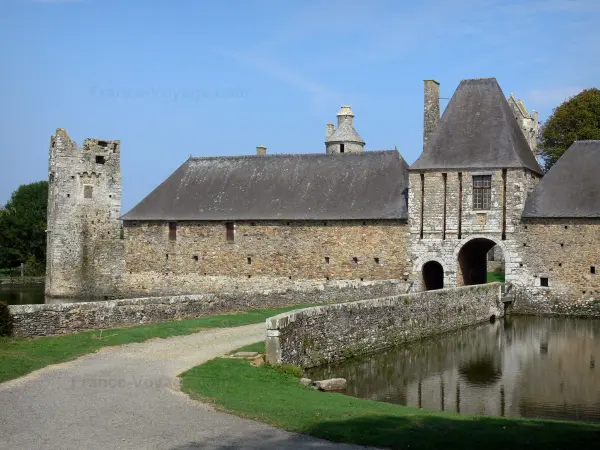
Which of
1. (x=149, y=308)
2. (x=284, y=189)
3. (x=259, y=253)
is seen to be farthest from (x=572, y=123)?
(x=149, y=308)

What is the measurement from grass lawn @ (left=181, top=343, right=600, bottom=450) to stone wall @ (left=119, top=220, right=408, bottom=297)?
1899cm

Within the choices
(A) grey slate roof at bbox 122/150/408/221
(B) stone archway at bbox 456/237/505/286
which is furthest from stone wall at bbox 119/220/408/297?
(B) stone archway at bbox 456/237/505/286

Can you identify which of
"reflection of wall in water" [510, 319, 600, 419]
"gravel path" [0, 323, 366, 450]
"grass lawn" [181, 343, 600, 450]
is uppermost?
"gravel path" [0, 323, 366, 450]

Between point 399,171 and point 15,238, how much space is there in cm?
3188

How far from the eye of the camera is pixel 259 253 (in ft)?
110

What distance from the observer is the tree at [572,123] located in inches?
1601

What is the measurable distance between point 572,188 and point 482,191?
3.15 m

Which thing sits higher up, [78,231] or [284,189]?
[284,189]

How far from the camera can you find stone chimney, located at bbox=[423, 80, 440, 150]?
33312 millimetres

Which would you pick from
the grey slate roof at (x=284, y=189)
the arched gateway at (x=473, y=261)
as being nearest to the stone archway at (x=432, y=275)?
the arched gateway at (x=473, y=261)

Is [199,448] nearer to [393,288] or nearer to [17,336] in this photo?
[17,336]

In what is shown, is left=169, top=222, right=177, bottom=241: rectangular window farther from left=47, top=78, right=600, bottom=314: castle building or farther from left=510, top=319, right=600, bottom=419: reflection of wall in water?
left=510, top=319, right=600, bottom=419: reflection of wall in water

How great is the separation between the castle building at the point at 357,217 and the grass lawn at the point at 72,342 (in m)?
12.6

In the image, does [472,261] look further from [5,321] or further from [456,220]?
[5,321]
